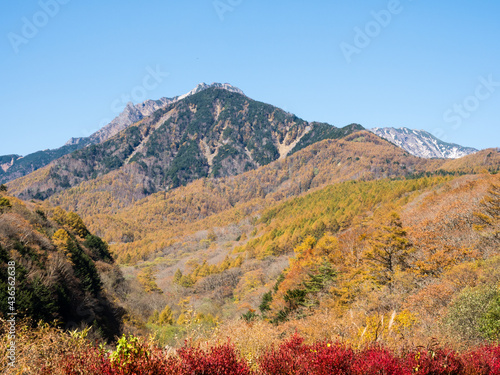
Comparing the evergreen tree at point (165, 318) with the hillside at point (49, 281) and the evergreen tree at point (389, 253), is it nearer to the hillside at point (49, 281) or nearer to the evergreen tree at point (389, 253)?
the hillside at point (49, 281)

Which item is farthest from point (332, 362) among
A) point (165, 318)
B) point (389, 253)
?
point (165, 318)

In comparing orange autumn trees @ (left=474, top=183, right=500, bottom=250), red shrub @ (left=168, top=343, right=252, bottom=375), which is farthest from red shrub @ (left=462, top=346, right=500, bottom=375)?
orange autumn trees @ (left=474, top=183, right=500, bottom=250)

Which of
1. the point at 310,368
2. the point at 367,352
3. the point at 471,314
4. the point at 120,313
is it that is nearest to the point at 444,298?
the point at 471,314

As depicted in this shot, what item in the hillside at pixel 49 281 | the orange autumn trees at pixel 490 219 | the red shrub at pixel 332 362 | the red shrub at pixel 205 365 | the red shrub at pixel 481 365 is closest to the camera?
the red shrub at pixel 205 365

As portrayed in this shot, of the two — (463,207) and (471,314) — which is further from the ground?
(463,207)

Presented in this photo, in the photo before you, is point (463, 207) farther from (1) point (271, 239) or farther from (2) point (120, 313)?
(1) point (271, 239)

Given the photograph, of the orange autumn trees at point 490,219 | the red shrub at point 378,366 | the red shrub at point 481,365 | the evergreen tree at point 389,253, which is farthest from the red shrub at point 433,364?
the orange autumn trees at point 490,219

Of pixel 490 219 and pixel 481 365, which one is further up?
pixel 490 219

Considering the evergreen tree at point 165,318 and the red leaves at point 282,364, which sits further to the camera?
the evergreen tree at point 165,318

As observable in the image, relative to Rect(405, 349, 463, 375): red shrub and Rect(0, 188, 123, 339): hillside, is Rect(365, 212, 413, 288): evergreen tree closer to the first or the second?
Rect(405, 349, 463, 375): red shrub

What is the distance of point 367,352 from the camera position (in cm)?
918

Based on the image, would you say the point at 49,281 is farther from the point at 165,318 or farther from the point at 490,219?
the point at 490,219

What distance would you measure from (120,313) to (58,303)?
20.2m

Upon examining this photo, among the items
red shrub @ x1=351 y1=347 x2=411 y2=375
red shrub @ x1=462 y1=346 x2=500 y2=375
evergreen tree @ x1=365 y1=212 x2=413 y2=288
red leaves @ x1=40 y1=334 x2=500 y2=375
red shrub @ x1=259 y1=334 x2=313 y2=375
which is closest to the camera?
red leaves @ x1=40 y1=334 x2=500 y2=375
